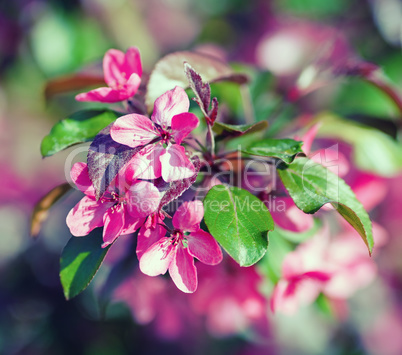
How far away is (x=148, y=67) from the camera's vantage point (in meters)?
1.57

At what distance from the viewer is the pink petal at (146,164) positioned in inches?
24.5

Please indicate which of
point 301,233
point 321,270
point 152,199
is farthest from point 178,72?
point 321,270

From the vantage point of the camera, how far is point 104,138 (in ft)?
2.16

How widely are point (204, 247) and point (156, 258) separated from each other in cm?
8

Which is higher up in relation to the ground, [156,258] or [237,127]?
[237,127]

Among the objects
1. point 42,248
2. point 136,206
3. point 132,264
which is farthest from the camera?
point 42,248

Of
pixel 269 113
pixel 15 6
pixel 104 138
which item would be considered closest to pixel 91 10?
pixel 15 6

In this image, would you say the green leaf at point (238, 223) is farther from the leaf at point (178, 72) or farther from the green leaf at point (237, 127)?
the leaf at point (178, 72)

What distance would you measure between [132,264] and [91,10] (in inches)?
50.0

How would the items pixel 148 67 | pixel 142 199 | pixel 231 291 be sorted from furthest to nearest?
pixel 148 67, pixel 231 291, pixel 142 199

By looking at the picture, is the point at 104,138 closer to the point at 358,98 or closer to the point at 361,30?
the point at 358,98

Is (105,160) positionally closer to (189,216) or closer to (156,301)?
(189,216)

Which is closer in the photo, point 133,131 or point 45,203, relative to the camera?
point 133,131

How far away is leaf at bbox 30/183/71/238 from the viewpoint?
837 millimetres
